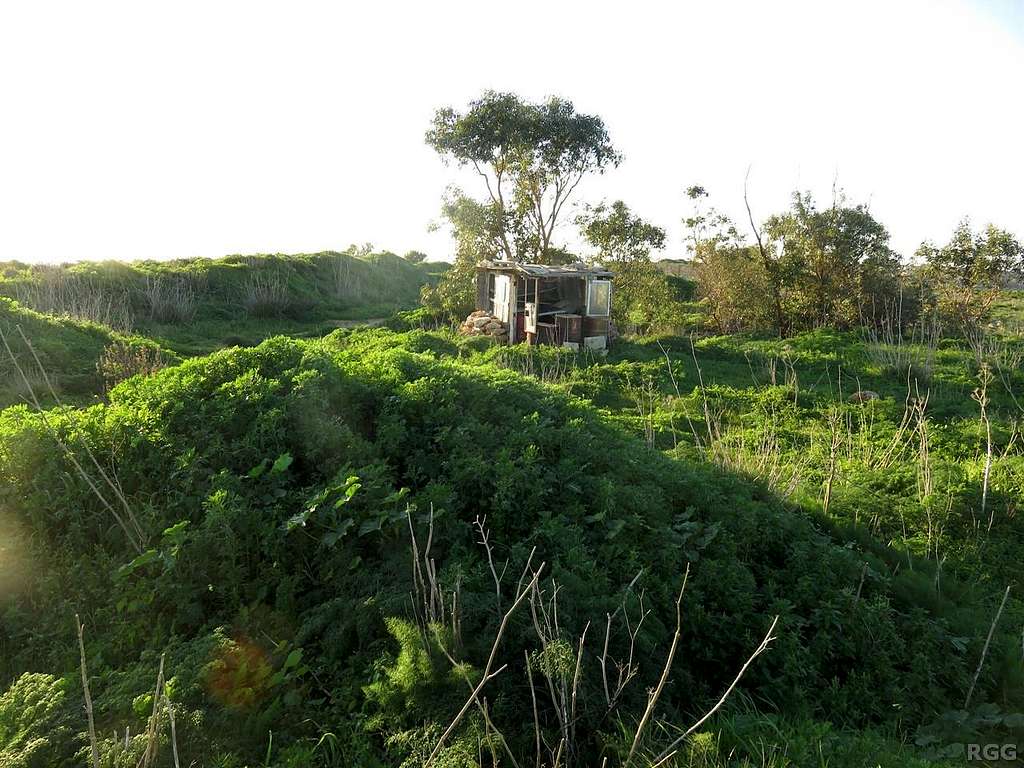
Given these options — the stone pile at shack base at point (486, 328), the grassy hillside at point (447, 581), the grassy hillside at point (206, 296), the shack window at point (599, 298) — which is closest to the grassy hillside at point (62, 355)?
the grassy hillside at point (206, 296)

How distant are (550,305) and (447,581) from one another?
43.6 feet

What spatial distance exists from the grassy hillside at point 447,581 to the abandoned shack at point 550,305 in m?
8.78

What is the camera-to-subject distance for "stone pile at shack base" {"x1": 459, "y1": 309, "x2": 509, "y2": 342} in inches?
625

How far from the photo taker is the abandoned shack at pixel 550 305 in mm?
14930

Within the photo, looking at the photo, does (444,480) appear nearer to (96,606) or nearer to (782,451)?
(96,606)

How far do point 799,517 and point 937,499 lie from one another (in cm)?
184

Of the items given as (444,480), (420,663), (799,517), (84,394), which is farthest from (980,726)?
(84,394)

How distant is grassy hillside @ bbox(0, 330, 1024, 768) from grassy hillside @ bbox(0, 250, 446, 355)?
9503 mm

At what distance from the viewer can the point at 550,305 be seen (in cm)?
1628

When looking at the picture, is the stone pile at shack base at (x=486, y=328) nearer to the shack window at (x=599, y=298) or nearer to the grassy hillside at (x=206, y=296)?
the shack window at (x=599, y=298)

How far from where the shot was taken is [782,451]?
7.70 metres

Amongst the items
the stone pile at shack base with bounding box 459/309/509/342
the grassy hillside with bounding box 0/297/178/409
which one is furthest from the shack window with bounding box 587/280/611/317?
the grassy hillside with bounding box 0/297/178/409

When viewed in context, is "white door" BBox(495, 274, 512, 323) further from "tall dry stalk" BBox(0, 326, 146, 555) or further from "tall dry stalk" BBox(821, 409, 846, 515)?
"tall dry stalk" BBox(0, 326, 146, 555)

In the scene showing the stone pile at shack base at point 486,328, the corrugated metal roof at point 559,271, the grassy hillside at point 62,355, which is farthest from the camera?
the stone pile at shack base at point 486,328
